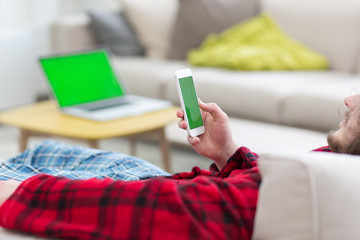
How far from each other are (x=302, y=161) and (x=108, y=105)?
5.91 feet

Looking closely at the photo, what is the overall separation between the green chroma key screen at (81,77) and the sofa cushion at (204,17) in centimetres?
101

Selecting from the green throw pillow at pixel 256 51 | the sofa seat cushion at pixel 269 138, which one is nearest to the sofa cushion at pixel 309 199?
the sofa seat cushion at pixel 269 138

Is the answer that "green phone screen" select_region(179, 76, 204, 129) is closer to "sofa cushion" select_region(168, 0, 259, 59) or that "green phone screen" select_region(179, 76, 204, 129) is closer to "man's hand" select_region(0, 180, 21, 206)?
"man's hand" select_region(0, 180, 21, 206)

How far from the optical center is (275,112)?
293 cm

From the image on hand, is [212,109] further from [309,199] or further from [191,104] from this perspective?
[309,199]

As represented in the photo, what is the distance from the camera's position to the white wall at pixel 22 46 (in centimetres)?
404

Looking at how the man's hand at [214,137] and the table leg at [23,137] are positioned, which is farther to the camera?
the table leg at [23,137]

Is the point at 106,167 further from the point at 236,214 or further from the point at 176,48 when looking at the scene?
the point at 176,48

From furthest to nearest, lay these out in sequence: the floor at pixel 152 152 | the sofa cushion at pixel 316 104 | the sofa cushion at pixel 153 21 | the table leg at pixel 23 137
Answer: the sofa cushion at pixel 153 21
the floor at pixel 152 152
the sofa cushion at pixel 316 104
the table leg at pixel 23 137

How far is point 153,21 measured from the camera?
12.7 ft

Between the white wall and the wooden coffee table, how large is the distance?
147 cm

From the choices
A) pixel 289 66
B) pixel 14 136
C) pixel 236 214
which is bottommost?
pixel 14 136

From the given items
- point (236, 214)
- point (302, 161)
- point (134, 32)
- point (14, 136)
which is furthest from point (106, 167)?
point (134, 32)

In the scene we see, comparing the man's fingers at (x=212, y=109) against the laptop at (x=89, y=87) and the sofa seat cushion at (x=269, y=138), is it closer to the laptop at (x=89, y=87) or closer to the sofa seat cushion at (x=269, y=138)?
the sofa seat cushion at (x=269, y=138)
